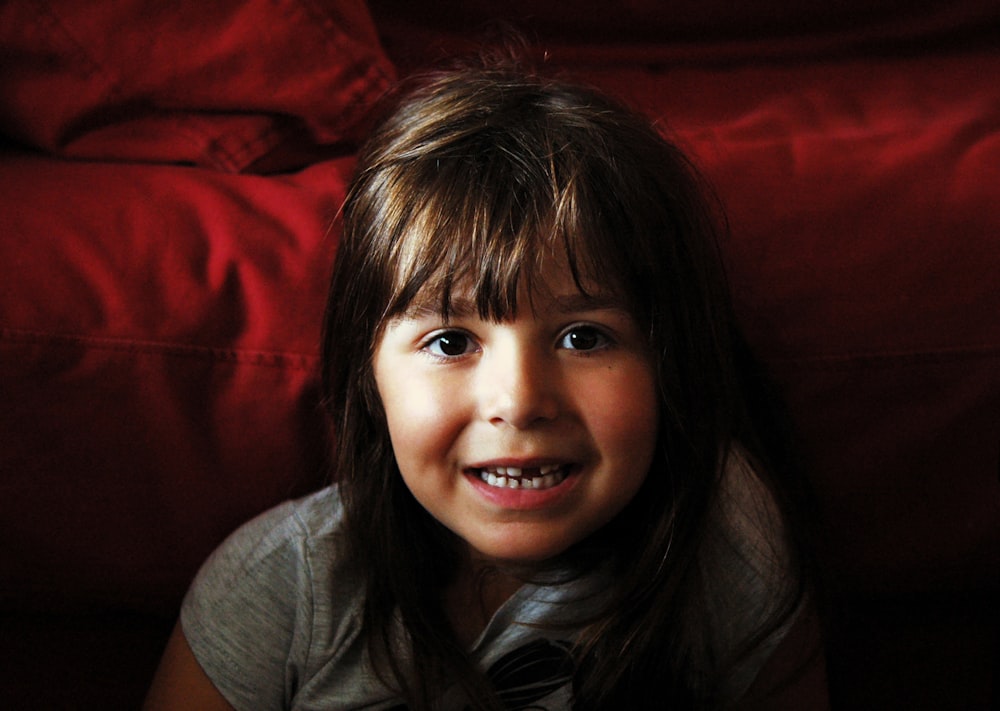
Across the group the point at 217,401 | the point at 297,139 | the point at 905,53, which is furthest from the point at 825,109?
the point at 217,401

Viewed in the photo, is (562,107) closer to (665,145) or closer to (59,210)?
(665,145)

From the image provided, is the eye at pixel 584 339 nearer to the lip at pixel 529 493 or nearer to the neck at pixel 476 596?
the lip at pixel 529 493

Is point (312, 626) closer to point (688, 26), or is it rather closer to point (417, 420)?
point (417, 420)

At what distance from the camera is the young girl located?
66cm

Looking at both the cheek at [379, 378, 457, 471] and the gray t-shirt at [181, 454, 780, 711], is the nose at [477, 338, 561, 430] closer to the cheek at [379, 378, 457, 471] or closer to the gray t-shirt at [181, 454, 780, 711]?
the cheek at [379, 378, 457, 471]

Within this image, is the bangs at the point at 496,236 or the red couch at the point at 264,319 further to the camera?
the red couch at the point at 264,319

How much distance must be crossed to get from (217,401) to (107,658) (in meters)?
0.27

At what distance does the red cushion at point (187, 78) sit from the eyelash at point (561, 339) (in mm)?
351

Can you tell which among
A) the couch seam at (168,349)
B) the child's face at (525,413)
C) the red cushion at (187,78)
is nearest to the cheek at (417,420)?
the child's face at (525,413)

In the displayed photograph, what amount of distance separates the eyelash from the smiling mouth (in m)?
0.08

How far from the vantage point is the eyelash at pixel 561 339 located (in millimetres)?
671

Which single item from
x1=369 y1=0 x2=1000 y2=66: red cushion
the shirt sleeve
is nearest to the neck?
the shirt sleeve

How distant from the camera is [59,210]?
813 mm

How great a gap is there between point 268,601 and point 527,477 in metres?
0.24
